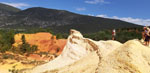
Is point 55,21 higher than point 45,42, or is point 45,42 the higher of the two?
point 55,21

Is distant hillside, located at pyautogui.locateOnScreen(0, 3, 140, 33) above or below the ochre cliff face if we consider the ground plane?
above

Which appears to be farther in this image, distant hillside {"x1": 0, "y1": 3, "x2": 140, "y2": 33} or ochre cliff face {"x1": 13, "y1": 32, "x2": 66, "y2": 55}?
distant hillside {"x1": 0, "y1": 3, "x2": 140, "y2": 33}

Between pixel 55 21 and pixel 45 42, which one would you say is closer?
pixel 45 42

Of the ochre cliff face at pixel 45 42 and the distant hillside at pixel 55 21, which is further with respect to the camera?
the distant hillside at pixel 55 21

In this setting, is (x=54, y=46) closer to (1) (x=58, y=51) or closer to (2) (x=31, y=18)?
(1) (x=58, y=51)

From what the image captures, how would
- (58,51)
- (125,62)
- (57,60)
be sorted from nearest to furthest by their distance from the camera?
(125,62) → (57,60) → (58,51)

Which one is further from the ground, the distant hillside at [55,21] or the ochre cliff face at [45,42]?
the distant hillside at [55,21]

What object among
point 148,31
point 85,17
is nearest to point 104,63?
point 148,31

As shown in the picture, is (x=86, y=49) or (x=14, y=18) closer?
(x=86, y=49)
